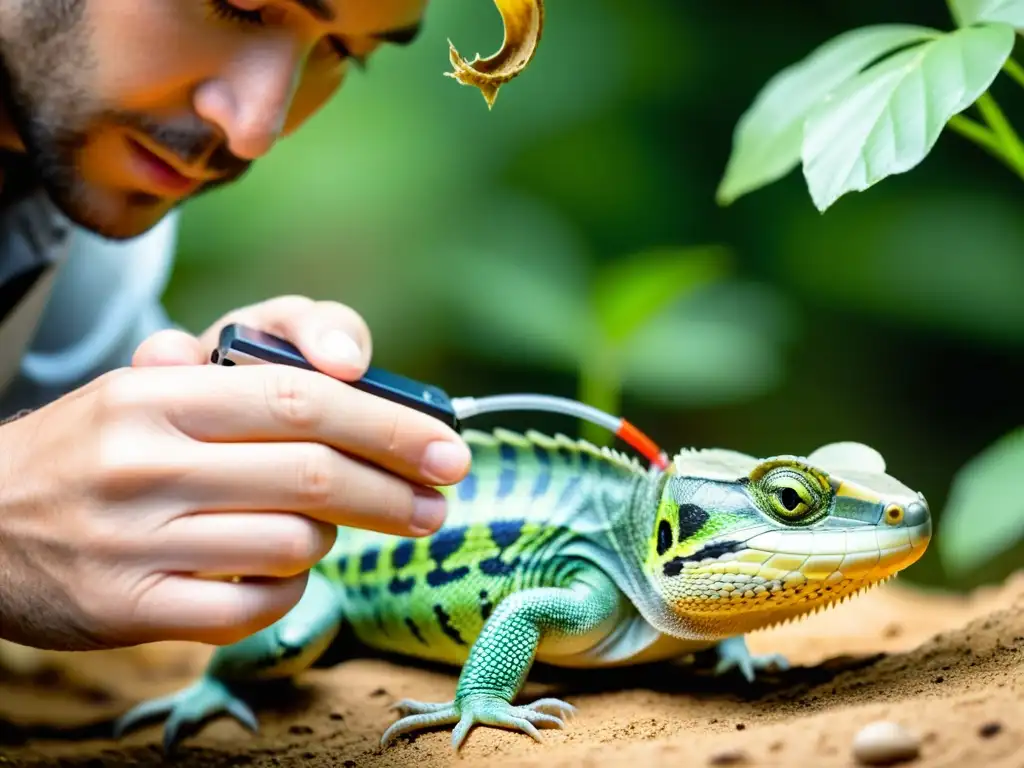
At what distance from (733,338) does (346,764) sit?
220cm

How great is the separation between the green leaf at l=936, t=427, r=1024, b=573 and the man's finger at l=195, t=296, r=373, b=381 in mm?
997

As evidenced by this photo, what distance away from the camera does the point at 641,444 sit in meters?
1.56

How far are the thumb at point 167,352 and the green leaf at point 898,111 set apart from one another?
34.2 inches

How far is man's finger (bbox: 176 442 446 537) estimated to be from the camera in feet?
3.94

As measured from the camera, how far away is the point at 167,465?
1.18 meters

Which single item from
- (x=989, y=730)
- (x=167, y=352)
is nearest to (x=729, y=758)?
(x=989, y=730)

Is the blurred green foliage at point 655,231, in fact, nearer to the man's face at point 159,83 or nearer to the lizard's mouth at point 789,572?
the man's face at point 159,83

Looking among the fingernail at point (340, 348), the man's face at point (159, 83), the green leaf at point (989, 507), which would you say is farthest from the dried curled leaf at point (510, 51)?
the green leaf at point (989, 507)

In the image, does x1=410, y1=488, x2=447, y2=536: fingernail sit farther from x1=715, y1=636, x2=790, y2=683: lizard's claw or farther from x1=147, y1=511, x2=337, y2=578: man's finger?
x1=715, y1=636, x2=790, y2=683: lizard's claw

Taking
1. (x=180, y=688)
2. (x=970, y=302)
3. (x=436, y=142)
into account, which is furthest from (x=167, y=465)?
(x=970, y=302)

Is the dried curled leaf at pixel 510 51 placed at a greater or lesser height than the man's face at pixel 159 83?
greater

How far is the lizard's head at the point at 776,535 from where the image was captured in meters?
1.33

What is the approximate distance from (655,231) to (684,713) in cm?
273

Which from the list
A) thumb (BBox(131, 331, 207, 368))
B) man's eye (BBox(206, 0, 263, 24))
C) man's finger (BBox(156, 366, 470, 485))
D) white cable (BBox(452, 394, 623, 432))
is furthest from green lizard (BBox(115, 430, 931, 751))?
man's eye (BBox(206, 0, 263, 24))
